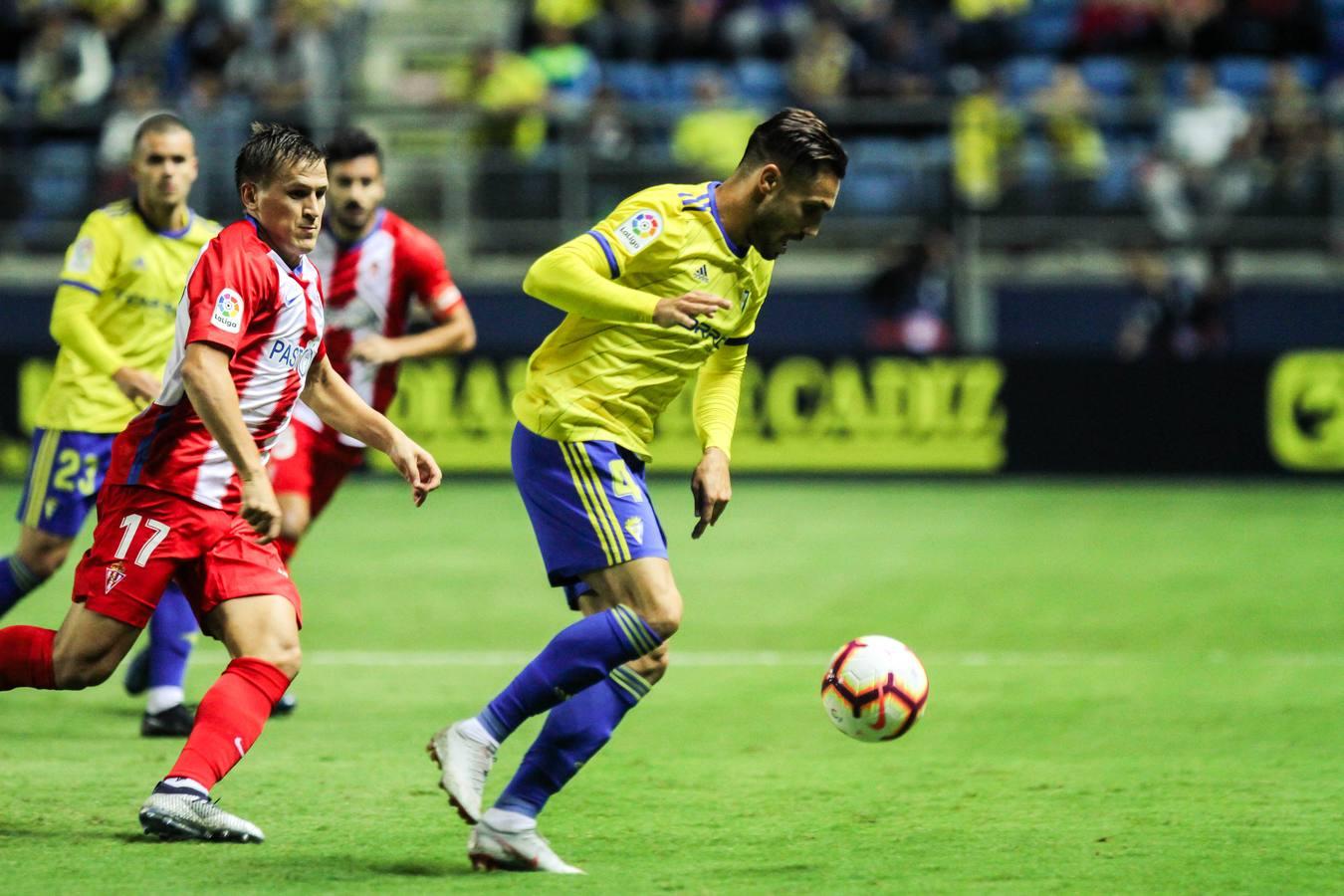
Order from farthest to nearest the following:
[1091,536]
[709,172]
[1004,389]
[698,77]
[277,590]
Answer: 1. [698,77]
2. [709,172]
3. [1004,389]
4. [1091,536]
5. [277,590]

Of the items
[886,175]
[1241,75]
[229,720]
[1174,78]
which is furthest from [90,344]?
[1241,75]

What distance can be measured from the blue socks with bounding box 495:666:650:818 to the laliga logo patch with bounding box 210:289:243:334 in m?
1.40

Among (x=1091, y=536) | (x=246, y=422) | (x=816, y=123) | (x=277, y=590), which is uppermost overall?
(x=816, y=123)

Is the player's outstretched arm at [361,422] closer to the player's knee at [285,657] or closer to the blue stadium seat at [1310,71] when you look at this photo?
the player's knee at [285,657]

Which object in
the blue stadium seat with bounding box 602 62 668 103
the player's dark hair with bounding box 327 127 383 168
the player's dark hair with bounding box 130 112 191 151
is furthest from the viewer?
the blue stadium seat with bounding box 602 62 668 103

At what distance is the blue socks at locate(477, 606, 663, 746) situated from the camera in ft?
17.3

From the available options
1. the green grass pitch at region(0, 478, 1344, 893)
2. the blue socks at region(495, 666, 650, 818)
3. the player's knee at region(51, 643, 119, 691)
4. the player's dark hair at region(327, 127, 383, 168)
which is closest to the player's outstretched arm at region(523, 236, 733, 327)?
the blue socks at region(495, 666, 650, 818)

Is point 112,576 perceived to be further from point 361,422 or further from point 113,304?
point 113,304

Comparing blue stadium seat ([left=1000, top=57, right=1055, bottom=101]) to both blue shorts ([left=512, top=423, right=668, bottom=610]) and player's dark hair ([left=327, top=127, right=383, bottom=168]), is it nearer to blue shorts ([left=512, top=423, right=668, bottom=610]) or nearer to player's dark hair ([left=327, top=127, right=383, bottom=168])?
player's dark hair ([left=327, top=127, right=383, bottom=168])

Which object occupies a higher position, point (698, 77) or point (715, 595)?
point (698, 77)

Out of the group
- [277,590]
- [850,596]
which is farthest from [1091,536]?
[277,590]

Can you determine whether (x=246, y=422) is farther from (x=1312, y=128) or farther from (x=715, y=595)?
(x=1312, y=128)

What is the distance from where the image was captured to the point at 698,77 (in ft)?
66.4

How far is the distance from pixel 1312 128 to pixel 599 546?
47.2 ft
